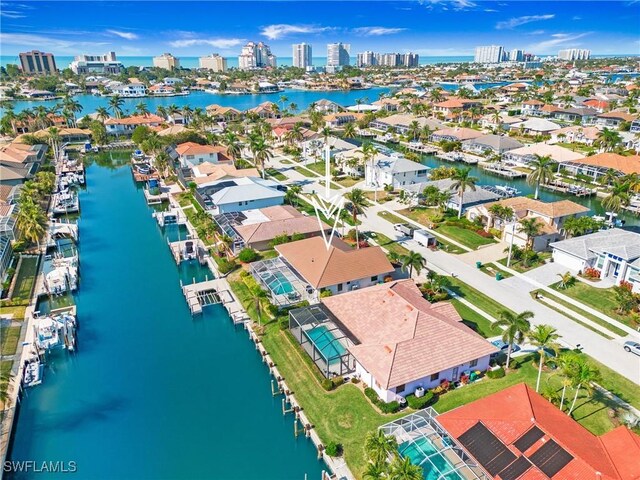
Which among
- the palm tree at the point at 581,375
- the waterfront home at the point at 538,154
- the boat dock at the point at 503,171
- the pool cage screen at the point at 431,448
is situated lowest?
the pool cage screen at the point at 431,448

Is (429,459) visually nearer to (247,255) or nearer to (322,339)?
(322,339)

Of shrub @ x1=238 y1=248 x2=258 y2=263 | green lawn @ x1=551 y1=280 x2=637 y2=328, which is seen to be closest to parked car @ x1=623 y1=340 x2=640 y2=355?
green lawn @ x1=551 y1=280 x2=637 y2=328

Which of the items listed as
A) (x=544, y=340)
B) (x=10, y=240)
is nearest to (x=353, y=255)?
(x=544, y=340)

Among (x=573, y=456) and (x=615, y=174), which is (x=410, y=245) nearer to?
(x=573, y=456)

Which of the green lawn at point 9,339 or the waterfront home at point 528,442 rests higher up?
the waterfront home at point 528,442

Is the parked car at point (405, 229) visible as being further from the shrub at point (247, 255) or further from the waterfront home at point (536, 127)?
the waterfront home at point (536, 127)

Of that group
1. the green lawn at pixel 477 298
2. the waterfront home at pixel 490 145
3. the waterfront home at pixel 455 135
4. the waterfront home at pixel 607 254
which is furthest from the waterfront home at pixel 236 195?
the waterfront home at pixel 455 135
